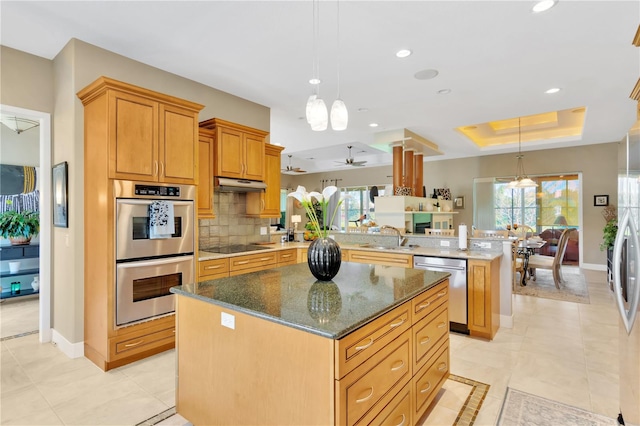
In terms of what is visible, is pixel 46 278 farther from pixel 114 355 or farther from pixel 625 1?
pixel 625 1

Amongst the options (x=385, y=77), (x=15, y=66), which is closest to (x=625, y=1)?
(x=385, y=77)

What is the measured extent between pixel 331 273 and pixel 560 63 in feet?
11.2

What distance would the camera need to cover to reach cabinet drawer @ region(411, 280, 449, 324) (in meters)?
1.86

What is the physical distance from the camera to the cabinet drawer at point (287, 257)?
4203 millimetres

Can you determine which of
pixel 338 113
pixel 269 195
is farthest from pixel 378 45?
pixel 269 195

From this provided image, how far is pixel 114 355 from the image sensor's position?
2.66 meters

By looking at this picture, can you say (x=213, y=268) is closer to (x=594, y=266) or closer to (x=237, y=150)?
(x=237, y=150)

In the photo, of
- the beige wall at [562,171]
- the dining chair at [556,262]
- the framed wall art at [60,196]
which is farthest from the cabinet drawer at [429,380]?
the beige wall at [562,171]

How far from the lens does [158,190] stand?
114 inches

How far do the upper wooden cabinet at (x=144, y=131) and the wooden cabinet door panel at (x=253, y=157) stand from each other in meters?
0.90

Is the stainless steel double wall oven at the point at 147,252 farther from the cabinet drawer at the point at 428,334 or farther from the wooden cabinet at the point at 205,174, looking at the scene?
the cabinet drawer at the point at 428,334

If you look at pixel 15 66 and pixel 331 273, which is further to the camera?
pixel 15 66

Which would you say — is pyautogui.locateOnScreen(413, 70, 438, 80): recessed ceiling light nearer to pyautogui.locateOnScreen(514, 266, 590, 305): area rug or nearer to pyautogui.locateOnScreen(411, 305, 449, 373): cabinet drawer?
pyautogui.locateOnScreen(411, 305, 449, 373): cabinet drawer

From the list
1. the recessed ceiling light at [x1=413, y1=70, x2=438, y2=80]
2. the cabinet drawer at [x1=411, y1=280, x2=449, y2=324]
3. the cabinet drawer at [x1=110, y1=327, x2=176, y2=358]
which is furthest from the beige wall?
the cabinet drawer at [x1=110, y1=327, x2=176, y2=358]
